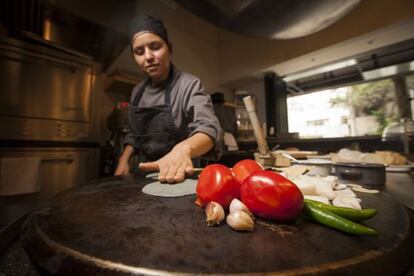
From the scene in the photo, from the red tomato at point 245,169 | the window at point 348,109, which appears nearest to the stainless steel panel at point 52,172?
the red tomato at point 245,169

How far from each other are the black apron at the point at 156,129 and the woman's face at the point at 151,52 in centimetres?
10

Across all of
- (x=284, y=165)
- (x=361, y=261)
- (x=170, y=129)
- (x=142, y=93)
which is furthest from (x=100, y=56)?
(x=361, y=261)

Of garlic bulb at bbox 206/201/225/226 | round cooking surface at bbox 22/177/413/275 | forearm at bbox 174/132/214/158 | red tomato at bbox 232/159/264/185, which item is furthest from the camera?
forearm at bbox 174/132/214/158

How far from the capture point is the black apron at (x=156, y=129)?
1.09 meters

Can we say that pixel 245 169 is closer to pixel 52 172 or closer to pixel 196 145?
pixel 196 145

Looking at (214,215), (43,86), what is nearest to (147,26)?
(43,86)

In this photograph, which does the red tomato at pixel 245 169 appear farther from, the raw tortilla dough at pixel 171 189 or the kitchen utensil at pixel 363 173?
the kitchen utensil at pixel 363 173

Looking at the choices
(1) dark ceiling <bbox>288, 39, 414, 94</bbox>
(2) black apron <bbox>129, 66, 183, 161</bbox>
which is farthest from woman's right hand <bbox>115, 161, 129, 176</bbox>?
(1) dark ceiling <bbox>288, 39, 414, 94</bbox>

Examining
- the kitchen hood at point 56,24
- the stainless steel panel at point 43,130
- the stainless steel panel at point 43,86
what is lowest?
the stainless steel panel at point 43,130

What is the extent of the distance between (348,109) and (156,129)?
3.07 m

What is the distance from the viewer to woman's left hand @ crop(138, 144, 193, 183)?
0.59 m

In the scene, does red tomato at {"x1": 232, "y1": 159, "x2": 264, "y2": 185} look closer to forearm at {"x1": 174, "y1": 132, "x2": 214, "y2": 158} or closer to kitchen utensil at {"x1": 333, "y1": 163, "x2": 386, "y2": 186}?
forearm at {"x1": 174, "y1": 132, "x2": 214, "y2": 158}

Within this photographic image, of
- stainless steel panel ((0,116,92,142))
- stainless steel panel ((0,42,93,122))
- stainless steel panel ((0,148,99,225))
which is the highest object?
stainless steel panel ((0,42,93,122))

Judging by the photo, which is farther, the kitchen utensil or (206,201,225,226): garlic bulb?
the kitchen utensil
